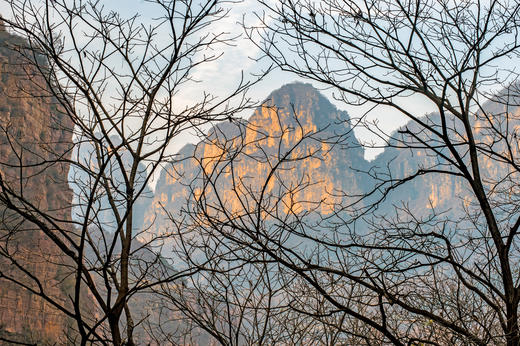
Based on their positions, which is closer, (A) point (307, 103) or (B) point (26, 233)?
(B) point (26, 233)

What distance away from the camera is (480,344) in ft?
7.67

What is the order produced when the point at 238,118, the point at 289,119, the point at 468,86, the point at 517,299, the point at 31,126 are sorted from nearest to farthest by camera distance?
the point at 517,299 < the point at 238,118 < the point at 468,86 < the point at 31,126 < the point at 289,119

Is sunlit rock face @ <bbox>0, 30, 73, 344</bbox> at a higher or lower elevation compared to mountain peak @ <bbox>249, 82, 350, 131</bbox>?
lower

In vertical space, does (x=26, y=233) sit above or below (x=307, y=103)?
below

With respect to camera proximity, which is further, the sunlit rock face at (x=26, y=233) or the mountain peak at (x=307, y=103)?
the mountain peak at (x=307, y=103)

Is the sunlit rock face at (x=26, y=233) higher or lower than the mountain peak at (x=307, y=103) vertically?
lower

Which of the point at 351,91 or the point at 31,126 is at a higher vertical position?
the point at 31,126

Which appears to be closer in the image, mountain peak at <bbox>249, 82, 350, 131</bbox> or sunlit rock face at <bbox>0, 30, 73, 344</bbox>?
sunlit rock face at <bbox>0, 30, 73, 344</bbox>

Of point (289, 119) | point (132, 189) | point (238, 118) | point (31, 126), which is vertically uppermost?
point (289, 119)

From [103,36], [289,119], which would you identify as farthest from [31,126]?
[289,119]

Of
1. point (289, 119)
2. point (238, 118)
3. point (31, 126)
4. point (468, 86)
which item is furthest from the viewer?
point (289, 119)

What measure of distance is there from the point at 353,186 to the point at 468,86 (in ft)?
355

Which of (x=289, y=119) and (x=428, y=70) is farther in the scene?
(x=289, y=119)

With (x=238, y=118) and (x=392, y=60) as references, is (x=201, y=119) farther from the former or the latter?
(x=392, y=60)
